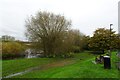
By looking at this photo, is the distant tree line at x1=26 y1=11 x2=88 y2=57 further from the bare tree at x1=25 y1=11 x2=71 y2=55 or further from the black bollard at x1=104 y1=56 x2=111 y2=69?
the black bollard at x1=104 y1=56 x2=111 y2=69

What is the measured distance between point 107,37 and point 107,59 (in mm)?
16011

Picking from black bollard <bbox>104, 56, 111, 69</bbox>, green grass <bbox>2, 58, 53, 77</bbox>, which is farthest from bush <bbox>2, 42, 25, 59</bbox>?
black bollard <bbox>104, 56, 111, 69</bbox>

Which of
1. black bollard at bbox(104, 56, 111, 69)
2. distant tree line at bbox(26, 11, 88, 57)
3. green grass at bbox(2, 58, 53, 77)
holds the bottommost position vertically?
green grass at bbox(2, 58, 53, 77)

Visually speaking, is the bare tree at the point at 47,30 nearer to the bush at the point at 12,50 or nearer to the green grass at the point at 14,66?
the bush at the point at 12,50

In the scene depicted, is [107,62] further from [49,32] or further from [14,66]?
[49,32]

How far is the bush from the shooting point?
133ft

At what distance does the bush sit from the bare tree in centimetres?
317

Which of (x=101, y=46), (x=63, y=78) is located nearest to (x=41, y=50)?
(x=101, y=46)

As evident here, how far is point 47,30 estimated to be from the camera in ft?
145

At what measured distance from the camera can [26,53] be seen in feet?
152

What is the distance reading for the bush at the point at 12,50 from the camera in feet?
133

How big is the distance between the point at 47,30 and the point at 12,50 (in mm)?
8646

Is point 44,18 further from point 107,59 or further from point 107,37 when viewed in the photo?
point 107,59

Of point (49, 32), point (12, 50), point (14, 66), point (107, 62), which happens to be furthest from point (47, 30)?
point (107, 62)
